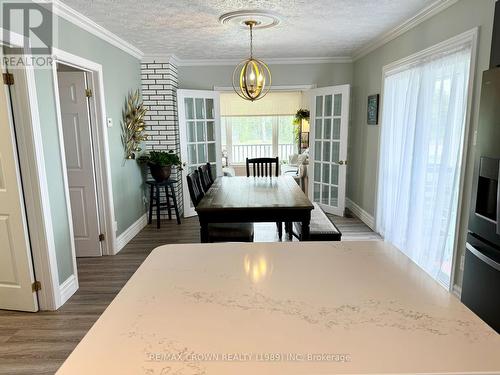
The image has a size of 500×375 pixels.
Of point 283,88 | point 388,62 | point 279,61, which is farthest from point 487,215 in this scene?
point 279,61

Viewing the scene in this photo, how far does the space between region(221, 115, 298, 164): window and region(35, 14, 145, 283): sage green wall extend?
4.81 metres

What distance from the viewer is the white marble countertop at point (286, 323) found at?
0.75 m

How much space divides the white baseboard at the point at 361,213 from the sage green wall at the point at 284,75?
1.95 meters

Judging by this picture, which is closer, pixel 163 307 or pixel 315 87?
pixel 163 307

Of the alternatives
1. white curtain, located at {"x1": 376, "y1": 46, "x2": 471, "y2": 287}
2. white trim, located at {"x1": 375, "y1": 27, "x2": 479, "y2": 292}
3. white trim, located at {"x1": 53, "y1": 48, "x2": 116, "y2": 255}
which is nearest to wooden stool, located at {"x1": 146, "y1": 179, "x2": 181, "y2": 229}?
white trim, located at {"x1": 53, "y1": 48, "x2": 116, "y2": 255}

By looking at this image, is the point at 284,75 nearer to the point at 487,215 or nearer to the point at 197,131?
the point at 197,131

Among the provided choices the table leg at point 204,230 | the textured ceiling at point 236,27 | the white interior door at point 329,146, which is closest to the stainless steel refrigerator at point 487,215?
the textured ceiling at point 236,27

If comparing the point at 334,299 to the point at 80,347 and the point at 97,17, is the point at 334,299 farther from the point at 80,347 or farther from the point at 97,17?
the point at 97,17

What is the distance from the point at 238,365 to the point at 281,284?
38cm

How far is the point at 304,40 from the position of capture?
13.3 ft

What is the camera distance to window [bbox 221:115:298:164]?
9.29 metres

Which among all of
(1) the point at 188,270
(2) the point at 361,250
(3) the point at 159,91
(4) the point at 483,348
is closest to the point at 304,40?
(3) the point at 159,91

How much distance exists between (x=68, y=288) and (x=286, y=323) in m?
2.58

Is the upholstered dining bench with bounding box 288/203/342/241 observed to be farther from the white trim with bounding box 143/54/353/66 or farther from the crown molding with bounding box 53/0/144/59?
the white trim with bounding box 143/54/353/66
